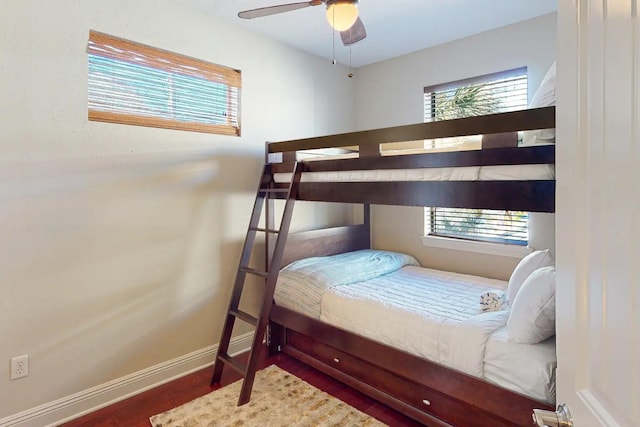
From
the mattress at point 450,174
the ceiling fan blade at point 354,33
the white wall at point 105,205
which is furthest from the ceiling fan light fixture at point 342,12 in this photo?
the white wall at point 105,205

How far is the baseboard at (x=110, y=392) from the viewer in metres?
2.10

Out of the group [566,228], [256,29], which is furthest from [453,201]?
[256,29]

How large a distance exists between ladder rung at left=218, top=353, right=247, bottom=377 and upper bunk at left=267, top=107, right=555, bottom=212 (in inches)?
48.7

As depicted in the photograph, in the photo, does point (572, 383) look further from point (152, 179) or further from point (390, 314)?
point (152, 179)

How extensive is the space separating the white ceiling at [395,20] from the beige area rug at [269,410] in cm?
266

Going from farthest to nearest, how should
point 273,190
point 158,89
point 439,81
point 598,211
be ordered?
1. point 439,81
2. point 273,190
3. point 158,89
4. point 598,211

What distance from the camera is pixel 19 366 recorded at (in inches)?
80.8

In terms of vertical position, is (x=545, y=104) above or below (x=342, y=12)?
below

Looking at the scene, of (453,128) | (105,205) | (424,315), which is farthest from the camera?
(105,205)

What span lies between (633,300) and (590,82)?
39 centimetres

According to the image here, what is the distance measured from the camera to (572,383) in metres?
0.75

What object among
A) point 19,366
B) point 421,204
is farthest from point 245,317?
point 421,204

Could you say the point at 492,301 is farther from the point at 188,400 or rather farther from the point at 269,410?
the point at 188,400

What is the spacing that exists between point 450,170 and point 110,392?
2502 millimetres
